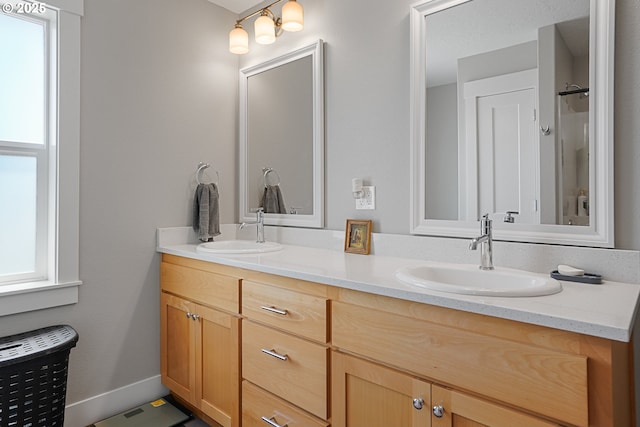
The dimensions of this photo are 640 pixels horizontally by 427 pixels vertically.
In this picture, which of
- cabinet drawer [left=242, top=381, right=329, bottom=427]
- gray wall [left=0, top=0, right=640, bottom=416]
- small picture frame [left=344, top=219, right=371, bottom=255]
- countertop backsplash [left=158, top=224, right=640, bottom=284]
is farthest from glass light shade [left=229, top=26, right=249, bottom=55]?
cabinet drawer [left=242, top=381, right=329, bottom=427]

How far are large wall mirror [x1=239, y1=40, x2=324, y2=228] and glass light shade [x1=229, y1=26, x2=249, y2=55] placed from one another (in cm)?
14

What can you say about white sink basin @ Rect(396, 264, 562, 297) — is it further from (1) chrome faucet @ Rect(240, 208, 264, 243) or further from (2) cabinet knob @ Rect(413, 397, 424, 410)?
(1) chrome faucet @ Rect(240, 208, 264, 243)

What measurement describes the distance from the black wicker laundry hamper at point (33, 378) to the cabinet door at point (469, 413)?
1.51 m

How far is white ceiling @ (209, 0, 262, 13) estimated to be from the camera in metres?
2.41

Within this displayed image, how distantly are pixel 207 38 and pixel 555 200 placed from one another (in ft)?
7.05

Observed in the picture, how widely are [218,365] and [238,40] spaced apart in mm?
1838

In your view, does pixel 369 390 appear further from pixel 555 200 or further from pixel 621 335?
pixel 555 200

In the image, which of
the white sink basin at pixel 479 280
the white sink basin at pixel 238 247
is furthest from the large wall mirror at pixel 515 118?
the white sink basin at pixel 238 247

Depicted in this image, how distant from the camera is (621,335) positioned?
0.76 m

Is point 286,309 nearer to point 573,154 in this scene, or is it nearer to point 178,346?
point 178,346

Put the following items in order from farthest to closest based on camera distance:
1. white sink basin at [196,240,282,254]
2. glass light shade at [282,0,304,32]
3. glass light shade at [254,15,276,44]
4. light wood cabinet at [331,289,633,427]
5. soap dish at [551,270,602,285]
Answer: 1. glass light shade at [254,15,276,44]
2. glass light shade at [282,0,304,32]
3. white sink basin at [196,240,282,254]
4. soap dish at [551,270,602,285]
5. light wood cabinet at [331,289,633,427]

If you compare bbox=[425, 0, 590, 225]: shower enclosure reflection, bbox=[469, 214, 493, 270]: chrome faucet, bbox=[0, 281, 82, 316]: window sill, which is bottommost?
bbox=[0, 281, 82, 316]: window sill

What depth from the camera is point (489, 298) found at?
38.6 inches

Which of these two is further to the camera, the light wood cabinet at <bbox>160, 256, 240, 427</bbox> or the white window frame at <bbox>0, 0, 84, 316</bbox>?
the white window frame at <bbox>0, 0, 84, 316</bbox>
